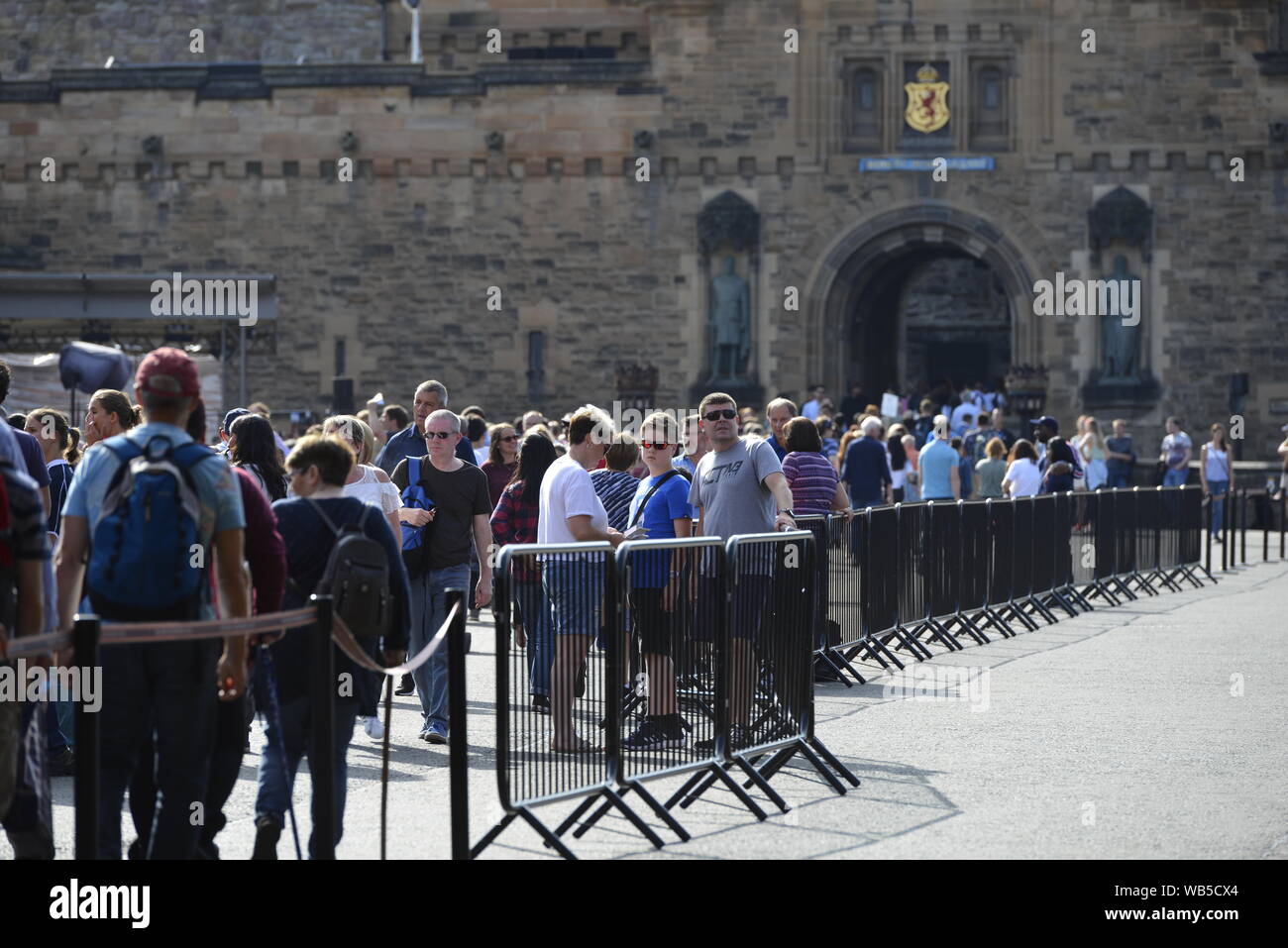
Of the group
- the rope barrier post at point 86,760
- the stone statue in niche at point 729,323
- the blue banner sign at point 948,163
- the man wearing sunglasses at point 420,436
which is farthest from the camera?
the stone statue in niche at point 729,323

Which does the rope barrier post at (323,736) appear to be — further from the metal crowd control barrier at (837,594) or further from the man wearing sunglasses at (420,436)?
the metal crowd control barrier at (837,594)

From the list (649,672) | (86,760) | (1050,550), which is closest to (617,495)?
(649,672)

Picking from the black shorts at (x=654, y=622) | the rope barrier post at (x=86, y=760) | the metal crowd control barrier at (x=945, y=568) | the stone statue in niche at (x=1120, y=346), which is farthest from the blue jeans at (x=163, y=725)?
the stone statue in niche at (x=1120, y=346)

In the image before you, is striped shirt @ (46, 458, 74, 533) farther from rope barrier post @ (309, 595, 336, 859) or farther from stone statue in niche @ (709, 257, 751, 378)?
stone statue in niche @ (709, 257, 751, 378)

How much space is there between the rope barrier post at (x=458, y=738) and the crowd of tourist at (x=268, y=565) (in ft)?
1.21

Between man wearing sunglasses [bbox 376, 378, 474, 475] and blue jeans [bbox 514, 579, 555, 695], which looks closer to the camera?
blue jeans [bbox 514, 579, 555, 695]

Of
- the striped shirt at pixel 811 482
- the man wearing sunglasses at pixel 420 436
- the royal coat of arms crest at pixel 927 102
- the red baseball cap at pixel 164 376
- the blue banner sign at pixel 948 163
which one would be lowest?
the striped shirt at pixel 811 482

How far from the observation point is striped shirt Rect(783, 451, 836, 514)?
12266 mm

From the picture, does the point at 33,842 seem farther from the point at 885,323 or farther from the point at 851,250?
the point at 885,323

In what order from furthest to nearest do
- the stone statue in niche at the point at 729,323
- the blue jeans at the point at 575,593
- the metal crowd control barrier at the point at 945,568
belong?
the stone statue in niche at the point at 729,323, the metal crowd control barrier at the point at 945,568, the blue jeans at the point at 575,593

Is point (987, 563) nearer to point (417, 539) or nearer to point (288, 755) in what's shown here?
point (417, 539)

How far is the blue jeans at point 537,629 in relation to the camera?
712 centimetres

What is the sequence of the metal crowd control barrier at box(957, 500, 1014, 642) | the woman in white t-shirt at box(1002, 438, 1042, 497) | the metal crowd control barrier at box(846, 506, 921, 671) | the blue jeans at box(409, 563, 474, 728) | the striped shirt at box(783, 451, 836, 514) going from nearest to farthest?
1. the blue jeans at box(409, 563, 474, 728)
2. the striped shirt at box(783, 451, 836, 514)
3. the metal crowd control barrier at box(846, 506, 921, 671)
4. the metal crowd control barrier at box(957, 500, 1014, 642)
5. the woman in white t-shirt at box(1002, 438, 1042, 497)

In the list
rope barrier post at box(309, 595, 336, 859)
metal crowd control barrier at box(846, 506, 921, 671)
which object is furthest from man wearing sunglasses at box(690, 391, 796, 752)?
rope barrier post at box(309, 595, 336, 859)
